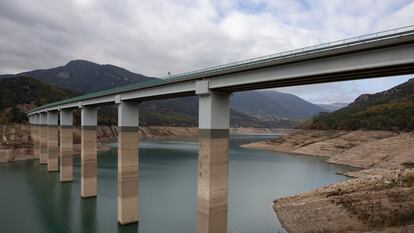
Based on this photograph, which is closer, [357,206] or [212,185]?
[357,206]

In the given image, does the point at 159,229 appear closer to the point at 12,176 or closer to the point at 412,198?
the point at 412,198

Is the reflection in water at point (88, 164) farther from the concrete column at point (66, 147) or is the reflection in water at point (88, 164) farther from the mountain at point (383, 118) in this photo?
the mountain at point (383, 118)

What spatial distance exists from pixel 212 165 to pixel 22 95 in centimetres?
11603

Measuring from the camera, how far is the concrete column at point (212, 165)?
70.2 ft

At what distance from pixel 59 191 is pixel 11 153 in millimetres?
35449

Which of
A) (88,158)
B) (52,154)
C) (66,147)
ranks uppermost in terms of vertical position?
(66,147)

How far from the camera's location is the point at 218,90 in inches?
893

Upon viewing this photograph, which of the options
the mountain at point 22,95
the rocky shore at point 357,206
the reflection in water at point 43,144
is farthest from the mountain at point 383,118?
the mountain at point 22,95

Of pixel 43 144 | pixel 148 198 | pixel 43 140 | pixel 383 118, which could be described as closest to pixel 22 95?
pixel 43 140

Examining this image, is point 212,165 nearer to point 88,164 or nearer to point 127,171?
point 127,171

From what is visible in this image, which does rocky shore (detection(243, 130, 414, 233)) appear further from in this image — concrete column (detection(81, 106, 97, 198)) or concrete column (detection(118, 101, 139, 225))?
concrete column (detection(81, 106, 97, 198))

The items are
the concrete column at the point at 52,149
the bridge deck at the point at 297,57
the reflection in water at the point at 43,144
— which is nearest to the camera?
the bridge deck at the point at 297,57

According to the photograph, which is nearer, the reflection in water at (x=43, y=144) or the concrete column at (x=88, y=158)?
the concrete column at (x=88, y=158)

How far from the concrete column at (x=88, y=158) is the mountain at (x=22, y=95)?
7004 centimetres
